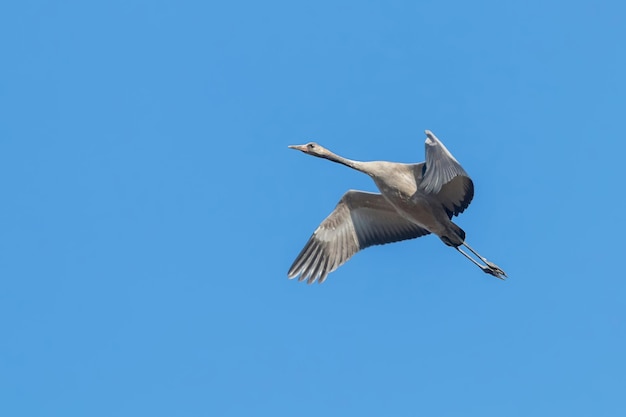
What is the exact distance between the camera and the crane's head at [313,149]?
2595 centimetres

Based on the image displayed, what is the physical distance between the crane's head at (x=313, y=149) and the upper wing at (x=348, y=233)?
1107 millimetres

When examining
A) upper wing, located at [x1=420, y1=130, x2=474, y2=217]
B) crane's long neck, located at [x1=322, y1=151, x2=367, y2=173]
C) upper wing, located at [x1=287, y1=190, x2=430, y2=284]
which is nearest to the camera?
upper wing, located at [x1=420, y1=130, x2=474, y2=217]

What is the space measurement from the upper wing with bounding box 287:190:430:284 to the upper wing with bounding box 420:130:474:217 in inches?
71.0

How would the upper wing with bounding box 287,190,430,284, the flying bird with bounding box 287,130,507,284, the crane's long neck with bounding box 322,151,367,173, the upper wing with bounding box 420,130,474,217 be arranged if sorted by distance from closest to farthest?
the upper wing with bounding box 420,130,474,217 < the flying bird with bounding box 287,130,507,284 < the crane's long neck with bounding box 322,151,367,173 < the upper wing with bounding box 287,190,430,284

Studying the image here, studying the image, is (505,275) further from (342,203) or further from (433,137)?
(433,137)

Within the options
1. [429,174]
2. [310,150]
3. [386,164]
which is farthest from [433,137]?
[310,150]

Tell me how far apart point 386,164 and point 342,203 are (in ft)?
7.64

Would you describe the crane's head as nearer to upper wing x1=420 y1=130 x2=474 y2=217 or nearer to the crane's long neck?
the crane's long neck

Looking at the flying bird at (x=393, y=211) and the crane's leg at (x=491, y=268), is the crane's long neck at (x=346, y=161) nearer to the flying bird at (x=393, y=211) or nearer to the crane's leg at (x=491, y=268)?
the flying bird at (x=393, y=211)

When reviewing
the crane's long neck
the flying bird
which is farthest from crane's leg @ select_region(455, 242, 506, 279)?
the crane's long neck

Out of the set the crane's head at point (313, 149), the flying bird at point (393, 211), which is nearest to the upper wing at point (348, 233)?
the flying bird at point (393, 211)

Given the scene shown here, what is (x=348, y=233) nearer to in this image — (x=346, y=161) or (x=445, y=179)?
(x=346, y=161)

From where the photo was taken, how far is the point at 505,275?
26312mm

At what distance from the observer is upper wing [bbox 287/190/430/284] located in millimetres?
26484
